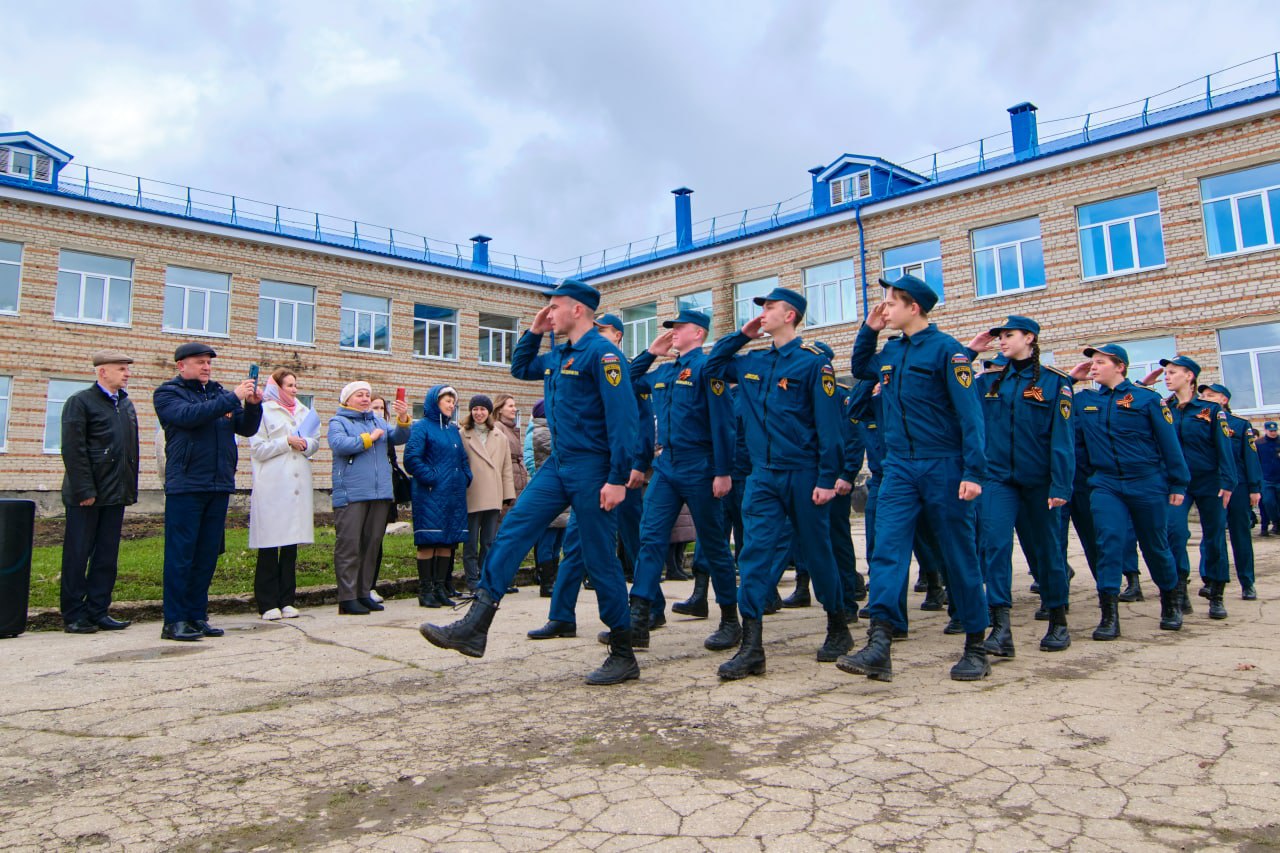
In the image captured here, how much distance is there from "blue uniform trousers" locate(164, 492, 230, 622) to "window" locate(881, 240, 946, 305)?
64.1ft

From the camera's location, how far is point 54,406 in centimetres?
2170

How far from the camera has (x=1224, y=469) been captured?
7.29 meters

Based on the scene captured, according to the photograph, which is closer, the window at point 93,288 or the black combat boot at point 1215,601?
the black combat boot at point 1215,601

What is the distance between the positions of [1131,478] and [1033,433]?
125cm

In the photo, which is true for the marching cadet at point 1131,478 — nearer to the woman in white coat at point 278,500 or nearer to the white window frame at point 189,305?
the woman in white coat at point 278,500

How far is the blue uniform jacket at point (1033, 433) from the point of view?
536 cm

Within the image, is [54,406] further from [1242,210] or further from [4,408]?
[1242,210]

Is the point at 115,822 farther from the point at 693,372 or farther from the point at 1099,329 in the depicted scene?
the point at 1099,329

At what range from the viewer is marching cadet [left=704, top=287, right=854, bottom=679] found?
4.73m

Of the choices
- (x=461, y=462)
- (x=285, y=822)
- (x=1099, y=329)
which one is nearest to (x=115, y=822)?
(x=285, y=822)

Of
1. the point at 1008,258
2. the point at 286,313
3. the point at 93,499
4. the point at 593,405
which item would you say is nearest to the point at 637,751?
the point at 593,405

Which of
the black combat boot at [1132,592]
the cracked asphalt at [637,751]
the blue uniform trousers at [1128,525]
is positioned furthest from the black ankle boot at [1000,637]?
the black combat boot at [1132,592]

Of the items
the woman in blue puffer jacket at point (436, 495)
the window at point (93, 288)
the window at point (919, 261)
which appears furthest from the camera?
the window at point (919, 261)

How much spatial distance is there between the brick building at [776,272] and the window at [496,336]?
0.37 feet
